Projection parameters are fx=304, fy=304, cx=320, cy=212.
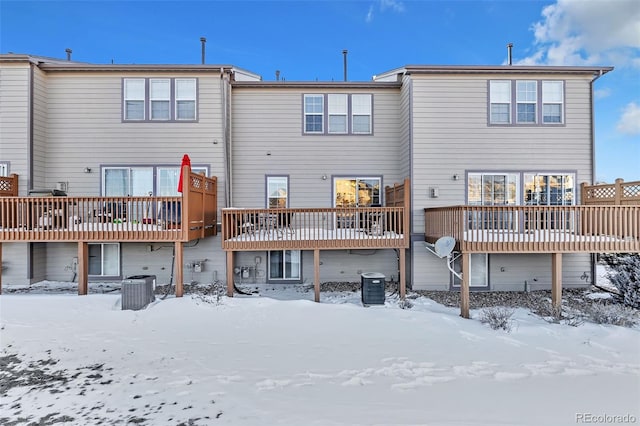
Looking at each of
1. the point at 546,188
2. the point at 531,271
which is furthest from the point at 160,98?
the point at 531,271

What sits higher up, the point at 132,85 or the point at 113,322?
the point at 132,85

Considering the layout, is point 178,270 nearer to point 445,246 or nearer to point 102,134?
point 102,134

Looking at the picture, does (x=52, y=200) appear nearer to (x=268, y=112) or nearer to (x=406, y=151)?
(x=268, y=112)

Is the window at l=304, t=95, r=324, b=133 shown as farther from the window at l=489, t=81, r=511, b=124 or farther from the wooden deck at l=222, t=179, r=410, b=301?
the window at l=489, t=81, r=511, b=124

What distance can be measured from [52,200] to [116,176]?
2.10 m

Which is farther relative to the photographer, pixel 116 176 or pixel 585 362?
pixel 116 176

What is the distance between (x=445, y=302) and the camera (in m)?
8.05

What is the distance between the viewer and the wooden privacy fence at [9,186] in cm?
835

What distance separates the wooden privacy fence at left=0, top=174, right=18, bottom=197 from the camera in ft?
27.4

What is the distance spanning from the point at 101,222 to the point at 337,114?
7310mm

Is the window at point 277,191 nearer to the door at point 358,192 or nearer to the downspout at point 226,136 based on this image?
the downspout at point 226,136

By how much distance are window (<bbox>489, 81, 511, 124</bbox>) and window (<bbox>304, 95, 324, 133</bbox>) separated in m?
5.21

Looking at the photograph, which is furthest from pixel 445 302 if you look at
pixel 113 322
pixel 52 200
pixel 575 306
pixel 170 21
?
pixel 170 21

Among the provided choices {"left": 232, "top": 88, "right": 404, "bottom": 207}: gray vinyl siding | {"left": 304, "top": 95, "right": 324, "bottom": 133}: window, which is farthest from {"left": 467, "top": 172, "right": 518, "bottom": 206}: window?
{"left": 304, "top": 95, "right": 324, "bottom": 133}: window
